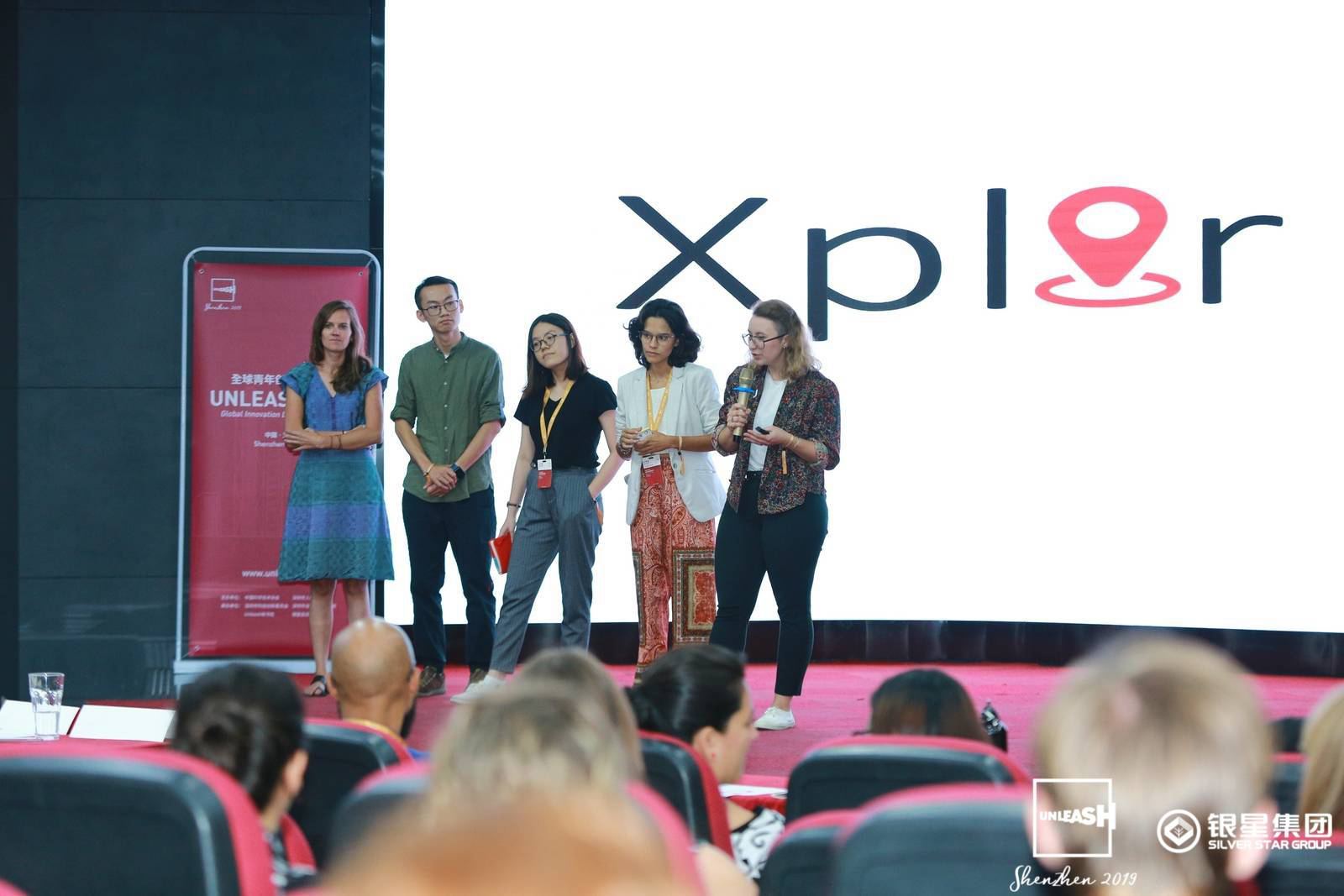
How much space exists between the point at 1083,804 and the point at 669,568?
397 centimetres

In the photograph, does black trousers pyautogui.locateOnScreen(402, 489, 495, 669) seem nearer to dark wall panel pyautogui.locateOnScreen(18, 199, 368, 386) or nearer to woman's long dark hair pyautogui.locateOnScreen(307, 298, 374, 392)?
woman's long dark hair pyautogui.locateOnScreen(307, 298, 374, 392)

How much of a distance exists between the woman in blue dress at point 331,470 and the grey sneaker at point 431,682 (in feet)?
1.18

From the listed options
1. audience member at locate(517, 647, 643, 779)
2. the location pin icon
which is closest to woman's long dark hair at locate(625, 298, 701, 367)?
the location pin icon

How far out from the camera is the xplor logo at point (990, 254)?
19.9ft

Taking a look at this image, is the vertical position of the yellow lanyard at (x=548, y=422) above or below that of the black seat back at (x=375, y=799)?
above

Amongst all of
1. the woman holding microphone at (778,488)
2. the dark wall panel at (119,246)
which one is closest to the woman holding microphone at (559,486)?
the woman holding microphone at (778,488)

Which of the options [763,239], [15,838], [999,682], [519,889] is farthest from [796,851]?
[763,239]

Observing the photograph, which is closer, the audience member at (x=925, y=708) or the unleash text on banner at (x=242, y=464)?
the audience member at (x=925, y=708)

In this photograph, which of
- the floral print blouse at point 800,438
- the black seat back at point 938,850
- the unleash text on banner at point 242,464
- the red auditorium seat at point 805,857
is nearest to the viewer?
the black seat back at point 938,850

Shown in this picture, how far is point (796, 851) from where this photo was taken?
1.54m

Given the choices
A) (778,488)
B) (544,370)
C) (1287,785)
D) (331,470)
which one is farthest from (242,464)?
(1287,785)

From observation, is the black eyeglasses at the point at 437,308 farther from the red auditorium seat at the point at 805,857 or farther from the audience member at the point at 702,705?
the red auditorium seat at the point at 805,857

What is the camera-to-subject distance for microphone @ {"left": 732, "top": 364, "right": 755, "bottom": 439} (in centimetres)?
454

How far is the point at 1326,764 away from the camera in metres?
1.55
